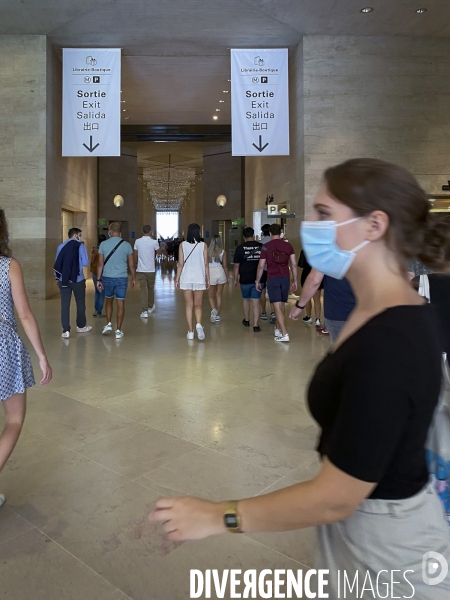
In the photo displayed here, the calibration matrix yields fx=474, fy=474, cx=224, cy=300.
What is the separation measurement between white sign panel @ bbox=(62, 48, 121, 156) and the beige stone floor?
6.00 m

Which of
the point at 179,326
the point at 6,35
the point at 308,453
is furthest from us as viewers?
the point at 6,35

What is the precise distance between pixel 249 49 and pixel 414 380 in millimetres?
11679

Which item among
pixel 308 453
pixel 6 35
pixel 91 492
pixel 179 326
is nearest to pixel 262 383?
pixel 308 453

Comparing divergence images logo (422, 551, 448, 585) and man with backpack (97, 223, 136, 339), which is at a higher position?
man with backpack (97, 223, 136, 339)

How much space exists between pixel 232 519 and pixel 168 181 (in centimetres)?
3630

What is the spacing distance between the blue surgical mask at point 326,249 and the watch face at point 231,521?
0.54 metres

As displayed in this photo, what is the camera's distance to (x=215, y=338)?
718 cm

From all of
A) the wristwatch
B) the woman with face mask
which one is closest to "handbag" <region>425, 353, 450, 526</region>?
the woman with face mask

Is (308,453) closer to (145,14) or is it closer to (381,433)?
(381,433)

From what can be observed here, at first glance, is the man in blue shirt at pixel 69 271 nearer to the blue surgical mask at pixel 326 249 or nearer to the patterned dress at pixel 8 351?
the patterned dress at pixel 8 351

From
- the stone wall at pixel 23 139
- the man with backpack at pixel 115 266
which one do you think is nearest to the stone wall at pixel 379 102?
the man with backpack at pixel 115 266

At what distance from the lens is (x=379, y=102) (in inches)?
440

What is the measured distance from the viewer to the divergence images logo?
92cm

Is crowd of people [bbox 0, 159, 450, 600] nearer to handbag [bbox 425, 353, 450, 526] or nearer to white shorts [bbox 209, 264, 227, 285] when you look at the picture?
handbag [bbox 425, 353, 450, 526]
